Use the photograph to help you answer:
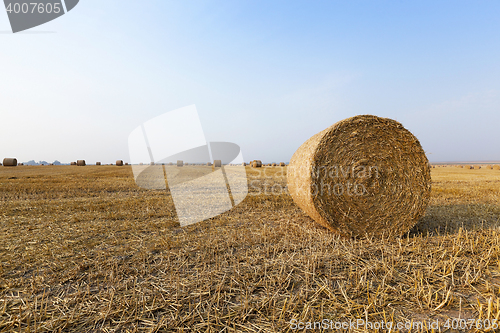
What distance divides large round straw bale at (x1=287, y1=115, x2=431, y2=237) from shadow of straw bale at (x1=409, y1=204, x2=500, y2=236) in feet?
2.13

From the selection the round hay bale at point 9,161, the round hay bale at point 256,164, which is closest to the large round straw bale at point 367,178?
the round hay bale at point 256,164

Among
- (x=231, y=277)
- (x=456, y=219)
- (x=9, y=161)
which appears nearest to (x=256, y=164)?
(x=456, y=219)

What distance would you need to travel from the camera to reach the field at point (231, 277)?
7.06 ft

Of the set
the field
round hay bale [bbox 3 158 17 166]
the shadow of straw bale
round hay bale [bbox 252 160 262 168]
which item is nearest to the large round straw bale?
the field

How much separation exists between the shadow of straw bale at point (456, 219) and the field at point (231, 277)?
0.08 meters

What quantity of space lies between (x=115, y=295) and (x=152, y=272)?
1.78ft

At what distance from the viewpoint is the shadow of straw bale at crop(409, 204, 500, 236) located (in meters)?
4.72

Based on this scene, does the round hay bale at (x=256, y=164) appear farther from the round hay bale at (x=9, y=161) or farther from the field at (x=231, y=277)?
the round hay bale at (x=9, y=161)

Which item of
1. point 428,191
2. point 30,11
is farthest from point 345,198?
A: point 30,11

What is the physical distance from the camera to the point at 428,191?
4.43 m

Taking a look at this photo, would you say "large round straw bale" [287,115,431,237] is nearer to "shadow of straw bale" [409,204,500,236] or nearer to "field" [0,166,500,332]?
"field" [0,166,500,332]

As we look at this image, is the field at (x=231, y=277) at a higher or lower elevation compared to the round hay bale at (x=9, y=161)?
lower

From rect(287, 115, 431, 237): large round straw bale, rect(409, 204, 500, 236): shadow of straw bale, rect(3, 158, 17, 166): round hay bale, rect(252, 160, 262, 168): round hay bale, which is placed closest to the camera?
rect(287, 115, 431, 237): large round straw bale

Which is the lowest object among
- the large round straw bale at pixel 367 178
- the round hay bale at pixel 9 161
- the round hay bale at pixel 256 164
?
the large round straw bale at pixel 367 178
